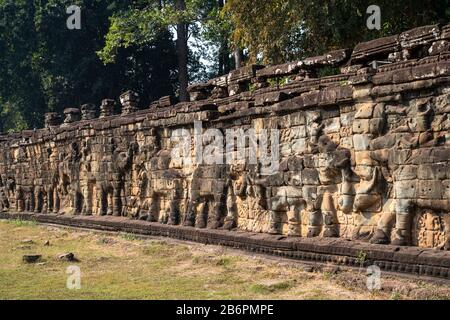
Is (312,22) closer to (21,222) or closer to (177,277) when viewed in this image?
(177,277)

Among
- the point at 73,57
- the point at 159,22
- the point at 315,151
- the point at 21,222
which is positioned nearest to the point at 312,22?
the point at 315,151

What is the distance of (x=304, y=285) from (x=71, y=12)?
83.3 ft

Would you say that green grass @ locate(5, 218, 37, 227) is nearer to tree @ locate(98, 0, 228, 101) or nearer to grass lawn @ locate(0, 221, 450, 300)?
grass lawn @ locate(0, 221, 450, 300)

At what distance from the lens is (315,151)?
9.75m

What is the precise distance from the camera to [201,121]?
1244 cm

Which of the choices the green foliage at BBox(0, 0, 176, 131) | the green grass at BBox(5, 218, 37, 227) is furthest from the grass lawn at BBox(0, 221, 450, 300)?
the green foliage at BBox(0, 0, 176, 131)

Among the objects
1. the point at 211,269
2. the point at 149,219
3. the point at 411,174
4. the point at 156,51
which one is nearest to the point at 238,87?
the point at 149,219

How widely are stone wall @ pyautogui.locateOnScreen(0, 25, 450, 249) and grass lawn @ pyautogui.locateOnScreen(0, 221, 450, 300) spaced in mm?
904

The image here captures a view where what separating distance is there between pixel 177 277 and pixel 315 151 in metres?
3.08

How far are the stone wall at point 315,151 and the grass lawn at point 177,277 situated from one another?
35.6 inches

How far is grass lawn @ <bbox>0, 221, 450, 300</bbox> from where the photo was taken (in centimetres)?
758

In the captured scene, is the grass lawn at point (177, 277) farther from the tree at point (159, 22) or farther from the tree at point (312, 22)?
the tree at point (159, 22)
